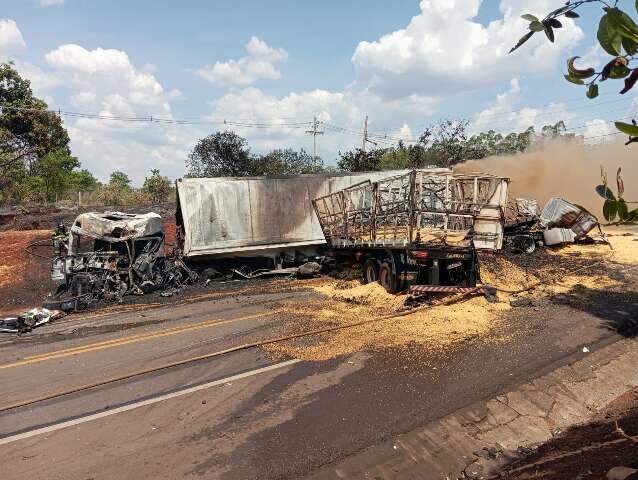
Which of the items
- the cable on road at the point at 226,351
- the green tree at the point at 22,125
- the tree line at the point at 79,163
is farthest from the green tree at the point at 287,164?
the cable on road at the point at 226,351

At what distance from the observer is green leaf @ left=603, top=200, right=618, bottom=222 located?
6.69 ft

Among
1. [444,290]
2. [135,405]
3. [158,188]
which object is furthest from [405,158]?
[135,405]

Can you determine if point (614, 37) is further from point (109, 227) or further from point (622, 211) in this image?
point (109, 227)

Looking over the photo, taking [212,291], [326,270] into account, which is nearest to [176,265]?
[212,291]

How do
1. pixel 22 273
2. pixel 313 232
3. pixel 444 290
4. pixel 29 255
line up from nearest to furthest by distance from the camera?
pixel 444 290 → pixel 22 273 → pixel 313 232 → pixel 29 255

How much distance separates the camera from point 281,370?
6770 millimetres

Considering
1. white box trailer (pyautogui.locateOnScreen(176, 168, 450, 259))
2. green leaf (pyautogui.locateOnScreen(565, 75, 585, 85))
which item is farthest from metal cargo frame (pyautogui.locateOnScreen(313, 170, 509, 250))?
green leaf (pyautogui.locateOnScreen(565, 75, 585, 85))

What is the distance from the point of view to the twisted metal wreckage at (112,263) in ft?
42.2

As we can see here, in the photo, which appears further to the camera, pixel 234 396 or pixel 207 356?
pixel 207 356

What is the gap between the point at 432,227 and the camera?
10.9 m

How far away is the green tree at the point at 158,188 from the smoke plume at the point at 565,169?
780 inches

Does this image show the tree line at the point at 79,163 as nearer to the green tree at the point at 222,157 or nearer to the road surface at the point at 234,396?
the green tree at the point at 222,157

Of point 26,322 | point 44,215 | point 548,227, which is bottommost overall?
point 26,322

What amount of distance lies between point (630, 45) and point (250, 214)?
14.6 meters
